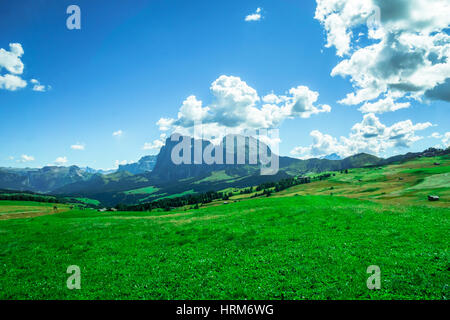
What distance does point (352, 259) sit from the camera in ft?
56.0

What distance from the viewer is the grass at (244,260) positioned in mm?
14047

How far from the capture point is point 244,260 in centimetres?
1867

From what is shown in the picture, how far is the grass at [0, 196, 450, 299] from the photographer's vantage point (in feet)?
46.1

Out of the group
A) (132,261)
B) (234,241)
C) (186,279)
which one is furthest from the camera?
(234,241)

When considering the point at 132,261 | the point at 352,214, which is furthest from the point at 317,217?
the point at 132,261

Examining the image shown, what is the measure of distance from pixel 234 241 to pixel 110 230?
786 inches
